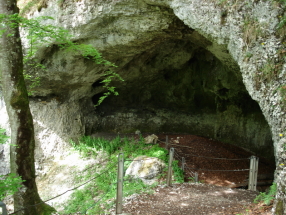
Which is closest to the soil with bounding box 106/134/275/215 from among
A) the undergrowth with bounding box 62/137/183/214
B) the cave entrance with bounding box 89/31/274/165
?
the undergrowth with bounding box 62/137/183/214

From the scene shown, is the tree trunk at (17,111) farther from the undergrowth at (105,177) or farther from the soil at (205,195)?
the soil at (205,195)

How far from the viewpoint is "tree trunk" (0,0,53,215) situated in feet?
14.9

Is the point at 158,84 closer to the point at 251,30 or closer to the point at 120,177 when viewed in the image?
the point at 251,30

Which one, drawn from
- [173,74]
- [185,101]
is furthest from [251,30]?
[185,101]

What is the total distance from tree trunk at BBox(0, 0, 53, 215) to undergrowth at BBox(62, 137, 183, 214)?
3.97 feet

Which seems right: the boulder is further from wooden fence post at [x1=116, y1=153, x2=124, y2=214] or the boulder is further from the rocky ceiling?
the rocky ceiling

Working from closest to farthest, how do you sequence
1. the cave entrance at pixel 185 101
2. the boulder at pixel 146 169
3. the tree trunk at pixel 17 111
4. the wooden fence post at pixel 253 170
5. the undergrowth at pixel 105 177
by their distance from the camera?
the tree trunk at pixel 17 111 → the undergrowth at pixel 105 177 → the wooden fence post at pixel 253 170 → the boulder at pixel 146 169 → the cave entrance at pixel 185 101

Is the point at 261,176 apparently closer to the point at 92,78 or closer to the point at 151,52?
the point at 151,52

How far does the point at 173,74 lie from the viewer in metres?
11.6

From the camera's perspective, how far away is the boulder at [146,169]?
6629 millimetres

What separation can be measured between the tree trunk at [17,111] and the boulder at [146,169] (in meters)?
2.69

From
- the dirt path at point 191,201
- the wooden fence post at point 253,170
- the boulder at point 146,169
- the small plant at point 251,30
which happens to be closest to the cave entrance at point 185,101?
the wooden fence post at point 253,170

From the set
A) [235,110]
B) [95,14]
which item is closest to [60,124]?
[95,14]

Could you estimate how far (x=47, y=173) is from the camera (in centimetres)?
952
